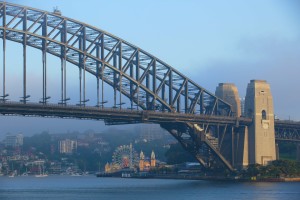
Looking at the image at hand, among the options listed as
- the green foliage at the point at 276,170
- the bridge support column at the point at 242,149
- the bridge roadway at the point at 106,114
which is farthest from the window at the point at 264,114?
the green foliage at the point at 276,170

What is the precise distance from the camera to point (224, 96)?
14112 cm

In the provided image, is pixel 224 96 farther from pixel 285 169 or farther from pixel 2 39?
pixel 2 39

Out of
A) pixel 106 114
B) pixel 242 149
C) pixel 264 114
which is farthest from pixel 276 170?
pixel 106 114

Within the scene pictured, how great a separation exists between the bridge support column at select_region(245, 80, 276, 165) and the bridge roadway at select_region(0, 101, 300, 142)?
6.14 ft

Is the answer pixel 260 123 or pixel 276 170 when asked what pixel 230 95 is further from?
pixel 276 170

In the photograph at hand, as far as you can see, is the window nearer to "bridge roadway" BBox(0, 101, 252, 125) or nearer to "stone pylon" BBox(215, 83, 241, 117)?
"stone pylon" BBox(215, 83, 241, 117)

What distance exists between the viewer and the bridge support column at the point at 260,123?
13525cm

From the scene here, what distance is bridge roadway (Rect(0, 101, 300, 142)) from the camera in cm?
10194

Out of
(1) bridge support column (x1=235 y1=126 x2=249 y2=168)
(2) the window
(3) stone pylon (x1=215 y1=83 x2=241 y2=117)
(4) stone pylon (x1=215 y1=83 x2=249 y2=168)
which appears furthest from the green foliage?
(3) stone pylon (x1=215 y1=83 x2=241 y2=117)

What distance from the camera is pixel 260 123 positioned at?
13588cm

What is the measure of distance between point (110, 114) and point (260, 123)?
33.4 metres

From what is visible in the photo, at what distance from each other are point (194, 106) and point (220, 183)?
12.6 metres

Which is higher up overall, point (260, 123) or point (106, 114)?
point (106, 114)

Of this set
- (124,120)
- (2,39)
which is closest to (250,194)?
(124,120)
